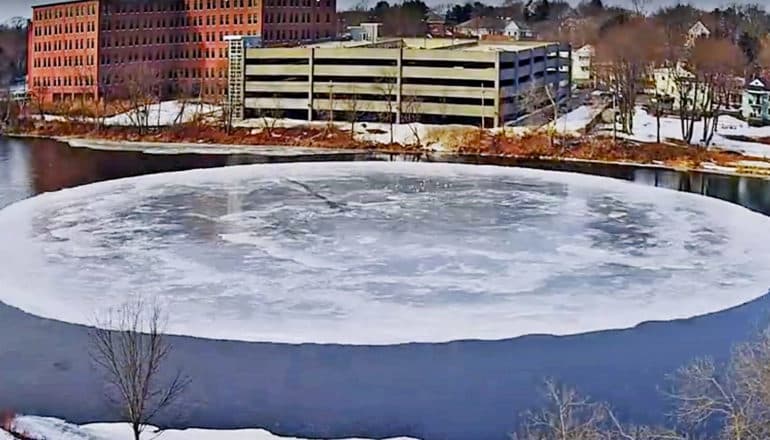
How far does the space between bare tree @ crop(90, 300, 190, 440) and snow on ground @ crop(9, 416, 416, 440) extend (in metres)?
0.16

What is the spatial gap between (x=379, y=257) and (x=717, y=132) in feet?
82.9

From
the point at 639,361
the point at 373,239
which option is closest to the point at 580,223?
the point at 373,239

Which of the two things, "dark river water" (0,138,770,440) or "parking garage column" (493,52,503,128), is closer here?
"dark river water" (0,138,770,440)

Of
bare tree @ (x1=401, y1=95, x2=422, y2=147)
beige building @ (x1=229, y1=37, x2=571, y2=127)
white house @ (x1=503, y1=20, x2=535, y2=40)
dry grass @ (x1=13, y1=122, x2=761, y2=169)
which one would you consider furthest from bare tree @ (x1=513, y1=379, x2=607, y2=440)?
white house @ (x1=503, y1=20, x2=535, y2=40)

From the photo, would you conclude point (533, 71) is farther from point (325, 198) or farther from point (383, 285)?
point (383, 285)

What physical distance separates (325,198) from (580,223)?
6.39 metres

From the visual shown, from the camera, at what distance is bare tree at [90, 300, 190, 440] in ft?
34.4

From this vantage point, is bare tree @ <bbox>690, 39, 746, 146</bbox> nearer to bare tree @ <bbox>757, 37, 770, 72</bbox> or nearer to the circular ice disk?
bare tree @ <bbox>757, 37, 770, 72</bbox>

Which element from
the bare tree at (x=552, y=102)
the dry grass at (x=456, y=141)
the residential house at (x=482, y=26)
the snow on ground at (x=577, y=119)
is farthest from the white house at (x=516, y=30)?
the dry grass at (x=456, y=141)

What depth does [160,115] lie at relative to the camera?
152 ft

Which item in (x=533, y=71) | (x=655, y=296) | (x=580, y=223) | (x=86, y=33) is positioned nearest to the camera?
(x=655, y=296)

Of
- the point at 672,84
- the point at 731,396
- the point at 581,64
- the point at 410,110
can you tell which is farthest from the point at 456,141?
the point at 581,64

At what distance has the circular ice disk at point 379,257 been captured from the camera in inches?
606

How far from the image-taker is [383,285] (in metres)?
17.0
